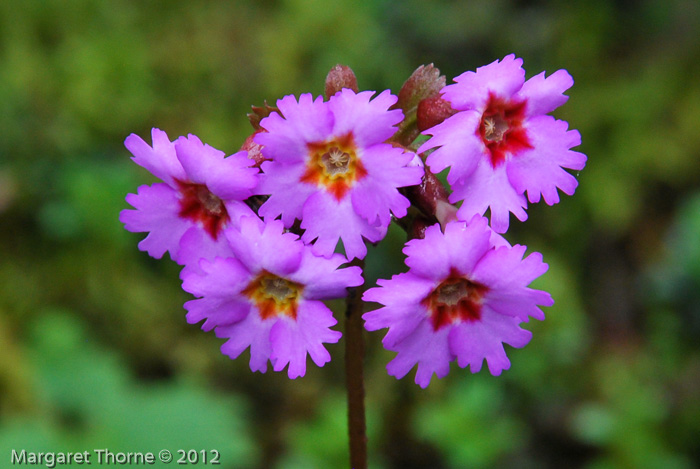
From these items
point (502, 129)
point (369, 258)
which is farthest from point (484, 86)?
point (369, 258)

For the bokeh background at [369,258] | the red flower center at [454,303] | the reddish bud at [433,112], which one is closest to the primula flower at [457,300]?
the red flower center at [454,303]

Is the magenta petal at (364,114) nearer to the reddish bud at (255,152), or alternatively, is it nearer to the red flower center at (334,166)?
the red flower center at (334,166)

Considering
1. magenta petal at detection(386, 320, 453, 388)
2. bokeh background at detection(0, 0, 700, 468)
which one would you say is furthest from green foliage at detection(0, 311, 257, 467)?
magenta petal at detection(386, 320, 453, 388)

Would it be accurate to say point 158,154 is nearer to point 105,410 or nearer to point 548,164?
point 548,164

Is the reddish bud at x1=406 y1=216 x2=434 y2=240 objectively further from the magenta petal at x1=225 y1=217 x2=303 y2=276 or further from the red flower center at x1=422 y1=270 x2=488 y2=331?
the magenta petal at x1=225 y1=217 x2=303 y2=276

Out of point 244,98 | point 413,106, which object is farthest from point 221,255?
point 244,98

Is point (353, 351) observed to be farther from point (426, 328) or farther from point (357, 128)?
point (357, 128)
